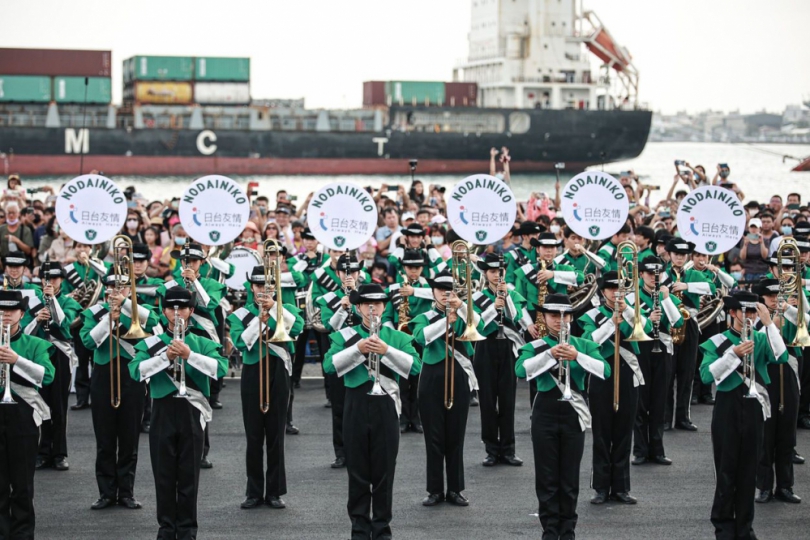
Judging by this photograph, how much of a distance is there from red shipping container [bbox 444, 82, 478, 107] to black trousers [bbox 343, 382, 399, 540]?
64694 millimetres

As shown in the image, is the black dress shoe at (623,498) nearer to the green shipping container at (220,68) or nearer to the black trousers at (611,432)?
the black trousers at (611,432)

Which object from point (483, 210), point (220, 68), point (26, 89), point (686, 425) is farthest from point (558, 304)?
point (26, 89)

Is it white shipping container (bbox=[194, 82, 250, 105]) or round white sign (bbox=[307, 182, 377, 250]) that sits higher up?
white shipping container (bbox=[194, 82, 250, 105])

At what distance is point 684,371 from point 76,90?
192 feet

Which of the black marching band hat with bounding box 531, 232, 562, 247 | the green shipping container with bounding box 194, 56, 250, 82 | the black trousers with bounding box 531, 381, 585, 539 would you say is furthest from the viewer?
the green shipping container with bounding box 194, 56, 250, 82

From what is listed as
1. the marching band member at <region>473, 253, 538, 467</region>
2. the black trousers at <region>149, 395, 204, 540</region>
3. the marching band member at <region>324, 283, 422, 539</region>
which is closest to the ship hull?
the marching band member at <region>473, 253, 538, 467</region>

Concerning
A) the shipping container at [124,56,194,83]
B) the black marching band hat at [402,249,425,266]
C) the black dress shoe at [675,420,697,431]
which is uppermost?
the shipping container at [124,56,194,83]

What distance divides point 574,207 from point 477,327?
307 cm

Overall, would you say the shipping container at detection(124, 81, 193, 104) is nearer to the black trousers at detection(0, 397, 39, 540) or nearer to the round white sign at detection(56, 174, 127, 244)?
the round white sign at detection(56, 174, 127, 244)

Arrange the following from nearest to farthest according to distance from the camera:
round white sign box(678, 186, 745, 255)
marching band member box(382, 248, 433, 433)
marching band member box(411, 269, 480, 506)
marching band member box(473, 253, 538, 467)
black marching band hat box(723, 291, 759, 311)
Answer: black marching band hat box(723, 291, 759, 311), marching band member box(411, 269, 480, 506), marching band member box(382, 248, 433, 433), marching band member box(473, 253, 538, 467), round white sign box(678, 186, 745, 255)

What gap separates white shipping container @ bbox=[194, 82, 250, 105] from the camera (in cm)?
6812

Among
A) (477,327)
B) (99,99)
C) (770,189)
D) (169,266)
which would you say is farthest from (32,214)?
(770,189)

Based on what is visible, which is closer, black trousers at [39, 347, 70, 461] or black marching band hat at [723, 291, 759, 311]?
black marching band hat at [723, 291, 759, 311]

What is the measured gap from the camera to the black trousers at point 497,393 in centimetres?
1116
